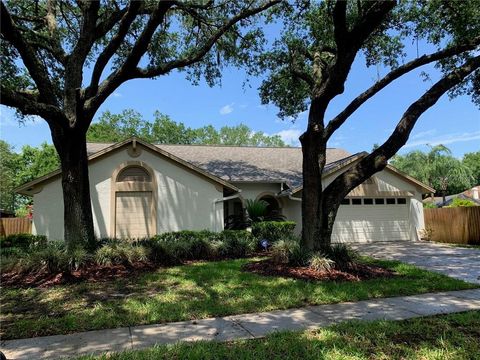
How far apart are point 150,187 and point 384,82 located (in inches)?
384

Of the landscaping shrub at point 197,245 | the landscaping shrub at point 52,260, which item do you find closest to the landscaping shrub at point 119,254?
the landscaping shrub at point 197,245

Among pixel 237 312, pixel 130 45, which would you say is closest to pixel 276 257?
pixel 237 312

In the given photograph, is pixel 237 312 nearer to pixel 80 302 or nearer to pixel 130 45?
pixel 80 302

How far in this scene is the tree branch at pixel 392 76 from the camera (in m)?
9.57

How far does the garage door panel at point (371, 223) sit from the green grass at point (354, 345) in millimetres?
13396

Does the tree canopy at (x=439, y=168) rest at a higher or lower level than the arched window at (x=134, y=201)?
higher

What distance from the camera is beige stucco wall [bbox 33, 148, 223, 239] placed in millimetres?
14625

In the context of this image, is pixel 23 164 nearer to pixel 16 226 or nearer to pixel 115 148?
pixel 16 226

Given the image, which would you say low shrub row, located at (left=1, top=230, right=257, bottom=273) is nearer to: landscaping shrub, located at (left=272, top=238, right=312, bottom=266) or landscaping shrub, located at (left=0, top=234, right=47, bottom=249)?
landscaping shrub, located at (left=0, top=234, right=47, bottom=249)

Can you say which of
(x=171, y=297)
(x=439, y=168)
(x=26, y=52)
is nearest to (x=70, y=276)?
(x=171, y=297)

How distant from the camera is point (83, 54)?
1159 centimetres

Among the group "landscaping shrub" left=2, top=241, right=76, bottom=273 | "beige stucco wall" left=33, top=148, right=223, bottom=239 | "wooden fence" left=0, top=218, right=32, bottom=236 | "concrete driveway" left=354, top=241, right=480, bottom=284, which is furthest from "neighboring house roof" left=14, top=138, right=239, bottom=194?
"wooden fence" left=0, top=218, right=32, bottom=236

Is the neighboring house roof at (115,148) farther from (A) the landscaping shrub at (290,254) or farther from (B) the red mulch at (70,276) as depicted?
(A) the landscaping shrub at (290,254)

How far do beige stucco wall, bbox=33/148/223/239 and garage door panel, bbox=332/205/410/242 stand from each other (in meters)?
6.69
